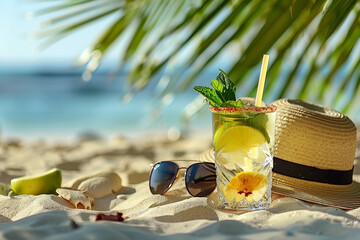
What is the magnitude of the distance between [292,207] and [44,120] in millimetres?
7982

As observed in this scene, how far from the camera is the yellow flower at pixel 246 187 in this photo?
1352 mm

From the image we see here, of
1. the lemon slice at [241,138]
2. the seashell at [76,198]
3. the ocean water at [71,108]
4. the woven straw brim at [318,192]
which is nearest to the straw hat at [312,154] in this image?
the woven straw brim at [318,192]

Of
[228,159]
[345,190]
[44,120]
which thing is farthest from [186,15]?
[44,120]

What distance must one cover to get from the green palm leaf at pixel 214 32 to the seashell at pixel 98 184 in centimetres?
40

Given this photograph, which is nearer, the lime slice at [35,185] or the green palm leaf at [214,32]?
the green palm leaf at [214,32]

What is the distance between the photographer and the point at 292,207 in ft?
4.50

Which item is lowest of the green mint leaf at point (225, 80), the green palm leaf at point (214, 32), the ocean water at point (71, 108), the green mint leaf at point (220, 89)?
the ocean water at point (71, 108)

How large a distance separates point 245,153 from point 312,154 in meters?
0.31

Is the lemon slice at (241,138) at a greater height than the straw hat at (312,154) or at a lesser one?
greater

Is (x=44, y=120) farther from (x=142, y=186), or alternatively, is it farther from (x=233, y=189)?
(x=233, y=189)

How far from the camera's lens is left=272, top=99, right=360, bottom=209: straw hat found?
154 cm

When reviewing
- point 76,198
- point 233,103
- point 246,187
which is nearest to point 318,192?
point 246,187

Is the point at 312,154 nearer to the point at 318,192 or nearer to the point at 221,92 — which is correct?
the point at 318,192

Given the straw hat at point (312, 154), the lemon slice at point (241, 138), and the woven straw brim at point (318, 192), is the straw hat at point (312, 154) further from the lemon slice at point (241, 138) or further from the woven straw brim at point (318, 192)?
the lemon slice at point (241, 138)
